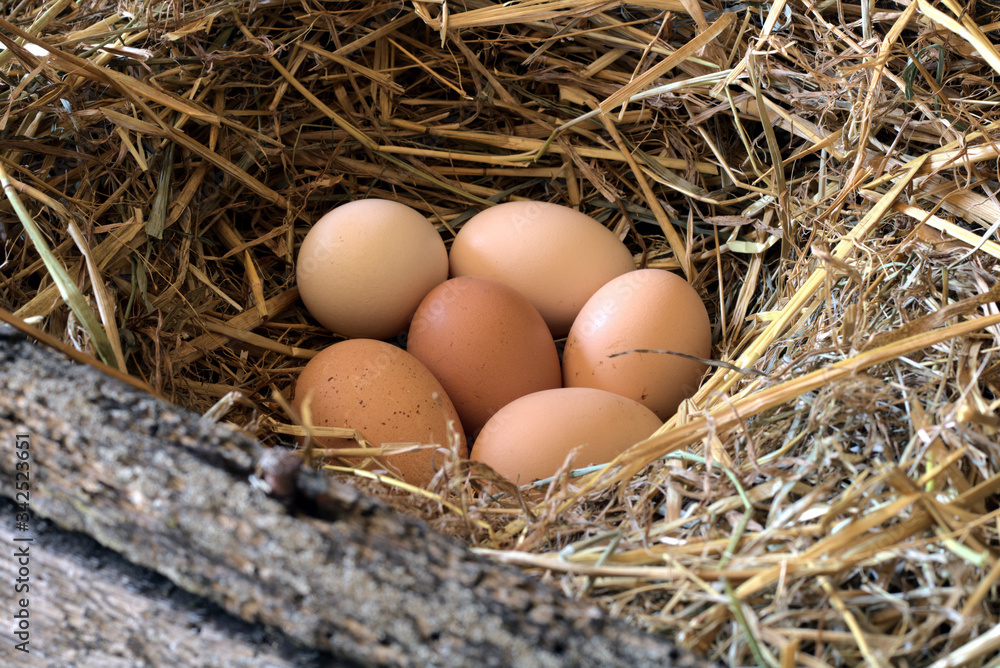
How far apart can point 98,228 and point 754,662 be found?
1064mm

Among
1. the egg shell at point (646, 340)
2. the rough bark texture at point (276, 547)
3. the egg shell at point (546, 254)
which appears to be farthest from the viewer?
the egg shell at point (546, 254)

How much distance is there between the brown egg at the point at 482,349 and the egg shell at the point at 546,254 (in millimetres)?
99

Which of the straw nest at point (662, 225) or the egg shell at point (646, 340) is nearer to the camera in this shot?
the straw nest at point (662, 225)

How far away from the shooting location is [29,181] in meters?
1.14

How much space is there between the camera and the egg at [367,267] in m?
1.32

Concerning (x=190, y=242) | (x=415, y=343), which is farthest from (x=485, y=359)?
(x=190, y=242)

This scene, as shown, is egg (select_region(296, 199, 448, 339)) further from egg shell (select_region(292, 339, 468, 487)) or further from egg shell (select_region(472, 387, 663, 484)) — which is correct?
egg shell (select_region(472, 387, 663, 484))

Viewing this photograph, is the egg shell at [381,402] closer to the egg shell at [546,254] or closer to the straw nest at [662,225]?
the straw nest at [662,225]

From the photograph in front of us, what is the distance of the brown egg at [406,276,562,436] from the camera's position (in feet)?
4.09

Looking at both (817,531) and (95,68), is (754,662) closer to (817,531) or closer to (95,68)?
(817,531)

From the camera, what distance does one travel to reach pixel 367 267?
1317 millimetres

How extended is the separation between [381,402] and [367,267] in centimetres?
27

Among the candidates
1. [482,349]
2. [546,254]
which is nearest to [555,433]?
[482,349]

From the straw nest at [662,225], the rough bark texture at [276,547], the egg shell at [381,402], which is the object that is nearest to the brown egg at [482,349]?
the egg shell at [381,402]
